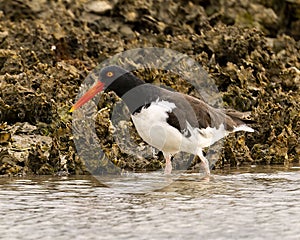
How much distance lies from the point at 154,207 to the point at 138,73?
181 inches

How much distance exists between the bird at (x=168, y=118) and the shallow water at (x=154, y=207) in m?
0.42

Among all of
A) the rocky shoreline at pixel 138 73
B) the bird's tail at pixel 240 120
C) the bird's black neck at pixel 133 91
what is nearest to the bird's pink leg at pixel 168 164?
the rocky shoreline at pixel 138 73

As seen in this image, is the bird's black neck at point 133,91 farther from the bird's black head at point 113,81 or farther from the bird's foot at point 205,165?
the bird's foot at point 205,165

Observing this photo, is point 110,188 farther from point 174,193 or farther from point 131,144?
point 131,144

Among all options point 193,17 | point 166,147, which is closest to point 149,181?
point 166,147

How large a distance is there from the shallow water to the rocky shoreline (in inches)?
32.0

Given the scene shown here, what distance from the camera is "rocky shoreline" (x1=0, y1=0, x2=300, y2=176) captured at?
932cm

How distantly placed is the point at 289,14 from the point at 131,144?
614cm

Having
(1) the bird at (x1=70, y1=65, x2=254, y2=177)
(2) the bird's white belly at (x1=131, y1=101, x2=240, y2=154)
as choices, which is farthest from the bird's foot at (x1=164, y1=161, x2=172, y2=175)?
(2) the bird's white belly at (x1=131, y1=101, x2=240, y2=154)

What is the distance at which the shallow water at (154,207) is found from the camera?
224 inches

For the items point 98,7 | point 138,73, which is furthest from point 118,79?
point 98,7

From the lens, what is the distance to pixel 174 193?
7.46m

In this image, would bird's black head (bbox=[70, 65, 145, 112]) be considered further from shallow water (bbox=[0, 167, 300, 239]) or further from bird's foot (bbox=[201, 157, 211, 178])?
bird's foot (bbox=[201, 157, 211, 178])

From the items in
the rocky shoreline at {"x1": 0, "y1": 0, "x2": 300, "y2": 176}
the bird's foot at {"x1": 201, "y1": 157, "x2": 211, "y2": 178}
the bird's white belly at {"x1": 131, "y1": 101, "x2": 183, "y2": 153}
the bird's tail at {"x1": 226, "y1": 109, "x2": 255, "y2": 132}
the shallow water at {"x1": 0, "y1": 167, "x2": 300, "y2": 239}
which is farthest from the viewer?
the bird's tail at {"x1": 226, "y1": 109, "x2": 255, "y2": 132}
